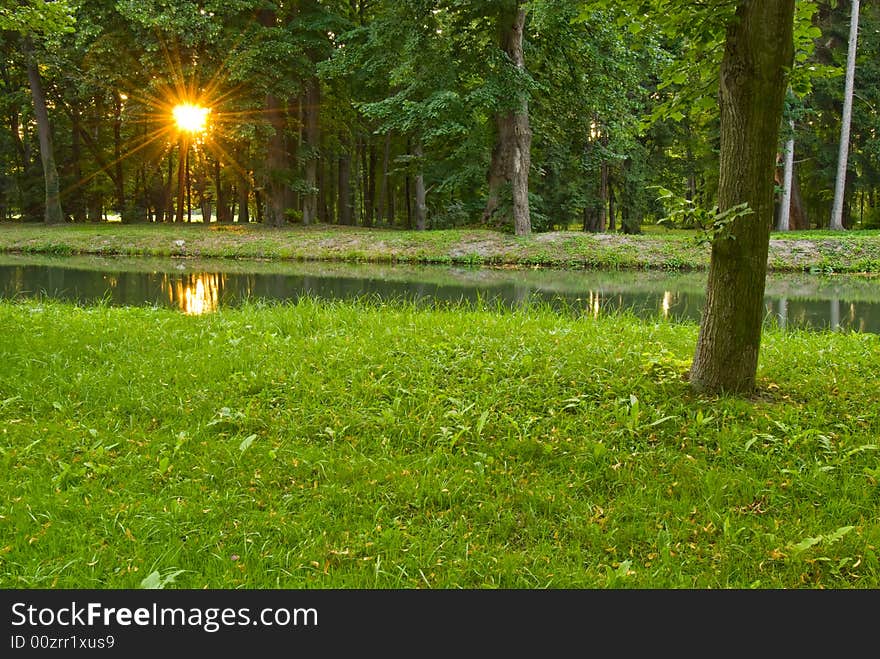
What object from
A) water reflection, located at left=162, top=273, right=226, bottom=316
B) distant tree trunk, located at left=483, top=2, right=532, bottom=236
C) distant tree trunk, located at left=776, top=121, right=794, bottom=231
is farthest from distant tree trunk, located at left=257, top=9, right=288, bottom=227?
distant tree trunk, located at left=776, top=121, right=794, bottom=231

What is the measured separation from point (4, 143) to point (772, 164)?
4050 cm

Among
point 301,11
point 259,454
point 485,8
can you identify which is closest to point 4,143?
point 301,11

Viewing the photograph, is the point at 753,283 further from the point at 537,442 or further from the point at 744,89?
the point at 537,442

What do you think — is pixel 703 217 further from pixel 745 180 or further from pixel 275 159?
pixel 275 159

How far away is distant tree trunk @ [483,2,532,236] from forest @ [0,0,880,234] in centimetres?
7

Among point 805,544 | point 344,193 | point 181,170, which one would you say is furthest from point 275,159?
point 805,544

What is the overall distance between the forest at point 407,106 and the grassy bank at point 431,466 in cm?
1159

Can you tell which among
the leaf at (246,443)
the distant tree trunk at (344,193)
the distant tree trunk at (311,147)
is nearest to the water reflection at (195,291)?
the leaf at (246,443)

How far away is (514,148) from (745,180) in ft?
58.3

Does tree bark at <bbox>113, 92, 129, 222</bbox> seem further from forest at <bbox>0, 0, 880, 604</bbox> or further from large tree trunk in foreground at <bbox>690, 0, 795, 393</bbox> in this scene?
large tree trunk in foreground at <bbox>690, 0, 795, 393</bbox>

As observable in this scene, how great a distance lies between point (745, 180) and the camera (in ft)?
14.8

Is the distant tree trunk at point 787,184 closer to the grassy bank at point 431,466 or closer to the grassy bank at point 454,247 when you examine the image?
the grassy bank at point 454,247

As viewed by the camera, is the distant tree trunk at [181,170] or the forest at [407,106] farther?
the distant tree trunk at [181,170]

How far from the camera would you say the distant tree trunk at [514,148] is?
68.1 ft
